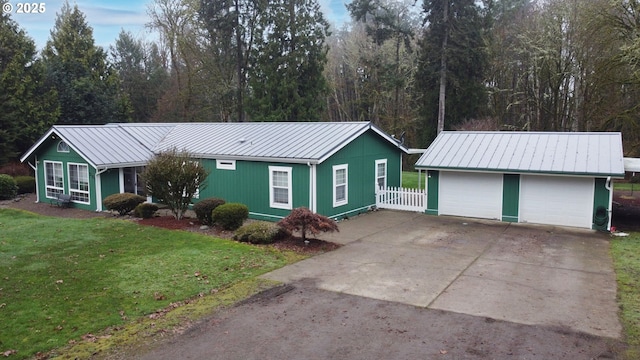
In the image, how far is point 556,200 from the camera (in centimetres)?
1648

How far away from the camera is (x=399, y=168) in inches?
850

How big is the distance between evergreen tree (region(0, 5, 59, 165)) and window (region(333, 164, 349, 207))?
940 inches

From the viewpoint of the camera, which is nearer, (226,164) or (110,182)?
(226,164)

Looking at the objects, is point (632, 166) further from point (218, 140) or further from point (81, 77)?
point (81, 77)

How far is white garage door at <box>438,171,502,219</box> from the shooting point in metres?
17.5

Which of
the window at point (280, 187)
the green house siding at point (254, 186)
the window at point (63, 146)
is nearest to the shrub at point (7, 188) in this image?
the window at point (63, 146)

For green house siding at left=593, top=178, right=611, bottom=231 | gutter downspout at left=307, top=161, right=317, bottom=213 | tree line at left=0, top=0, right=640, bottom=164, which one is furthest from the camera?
tree line at left=0, top=0, right=640, bottom=164

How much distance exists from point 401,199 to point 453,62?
592 inches

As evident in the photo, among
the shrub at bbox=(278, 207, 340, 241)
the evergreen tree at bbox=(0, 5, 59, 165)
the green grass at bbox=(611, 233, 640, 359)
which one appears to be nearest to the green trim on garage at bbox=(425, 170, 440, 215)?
the green grass at bbox=(611, 233, 640, 359)

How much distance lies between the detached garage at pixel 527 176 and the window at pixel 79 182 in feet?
44.4

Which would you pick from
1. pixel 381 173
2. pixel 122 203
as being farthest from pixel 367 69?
pixel 122 203

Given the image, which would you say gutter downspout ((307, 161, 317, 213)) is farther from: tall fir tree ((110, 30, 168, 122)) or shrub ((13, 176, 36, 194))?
tall fir tree ((110, 30, 168, 122))

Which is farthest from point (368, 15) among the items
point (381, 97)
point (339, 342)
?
point (339, 342)

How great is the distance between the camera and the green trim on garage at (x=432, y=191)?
60.7 ft
